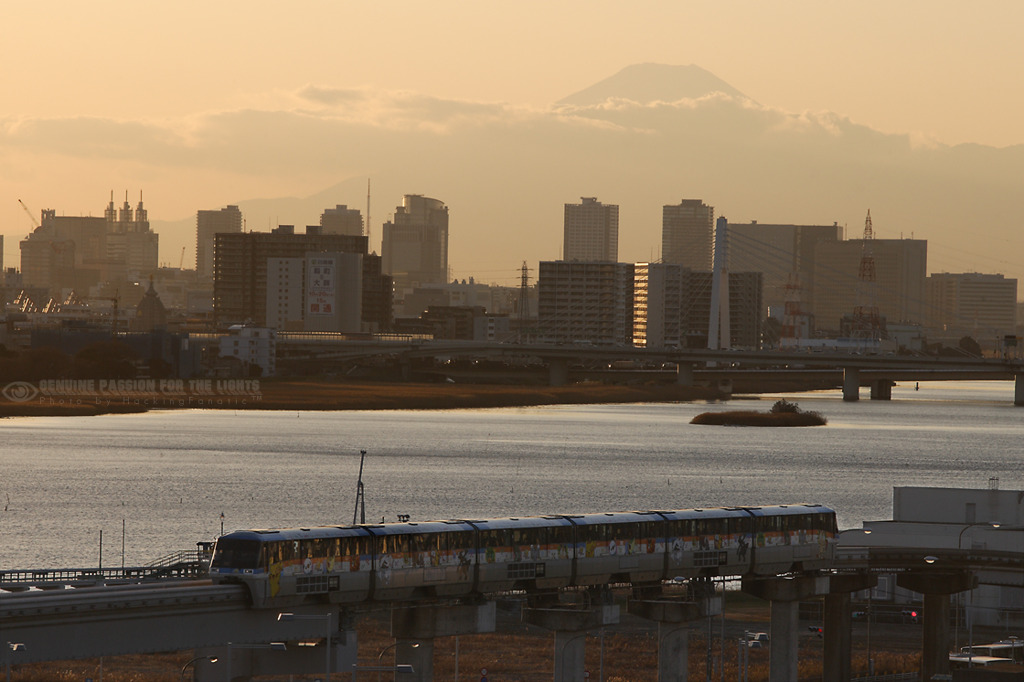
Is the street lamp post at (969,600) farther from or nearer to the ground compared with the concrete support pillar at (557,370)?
nearer to the ground

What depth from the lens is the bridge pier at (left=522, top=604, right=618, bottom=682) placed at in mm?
30812

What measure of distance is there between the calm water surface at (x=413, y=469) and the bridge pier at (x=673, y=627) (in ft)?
74.4

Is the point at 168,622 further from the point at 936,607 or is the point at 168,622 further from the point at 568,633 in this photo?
the point at 936,607

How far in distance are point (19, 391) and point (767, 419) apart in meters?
73.6

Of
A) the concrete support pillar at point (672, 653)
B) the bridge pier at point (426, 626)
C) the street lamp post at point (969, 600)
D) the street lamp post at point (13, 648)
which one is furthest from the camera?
the street lamp post at point (969, 600)

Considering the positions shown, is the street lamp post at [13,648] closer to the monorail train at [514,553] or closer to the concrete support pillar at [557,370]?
the monorail train at [514,553]

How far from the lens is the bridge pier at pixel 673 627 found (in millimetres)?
32938

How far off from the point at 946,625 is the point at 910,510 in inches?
513

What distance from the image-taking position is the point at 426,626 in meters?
29.4

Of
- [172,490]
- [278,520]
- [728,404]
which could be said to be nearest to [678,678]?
[278,520]

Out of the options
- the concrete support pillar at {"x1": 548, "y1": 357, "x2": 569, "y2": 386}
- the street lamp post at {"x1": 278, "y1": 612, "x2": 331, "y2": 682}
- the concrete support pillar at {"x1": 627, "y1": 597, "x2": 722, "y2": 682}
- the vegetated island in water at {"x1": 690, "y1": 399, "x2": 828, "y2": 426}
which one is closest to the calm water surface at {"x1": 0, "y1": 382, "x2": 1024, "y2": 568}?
the vegetated island in water at {"x1": 690, "y1": 399, "x2": 828, "y2": 426}

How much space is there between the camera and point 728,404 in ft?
628

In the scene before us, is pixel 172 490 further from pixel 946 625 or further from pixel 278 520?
pixel 946 625

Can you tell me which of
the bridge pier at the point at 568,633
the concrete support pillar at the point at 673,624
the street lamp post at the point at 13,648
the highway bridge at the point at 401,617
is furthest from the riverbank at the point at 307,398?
the street lamp post at the point at 13,648
